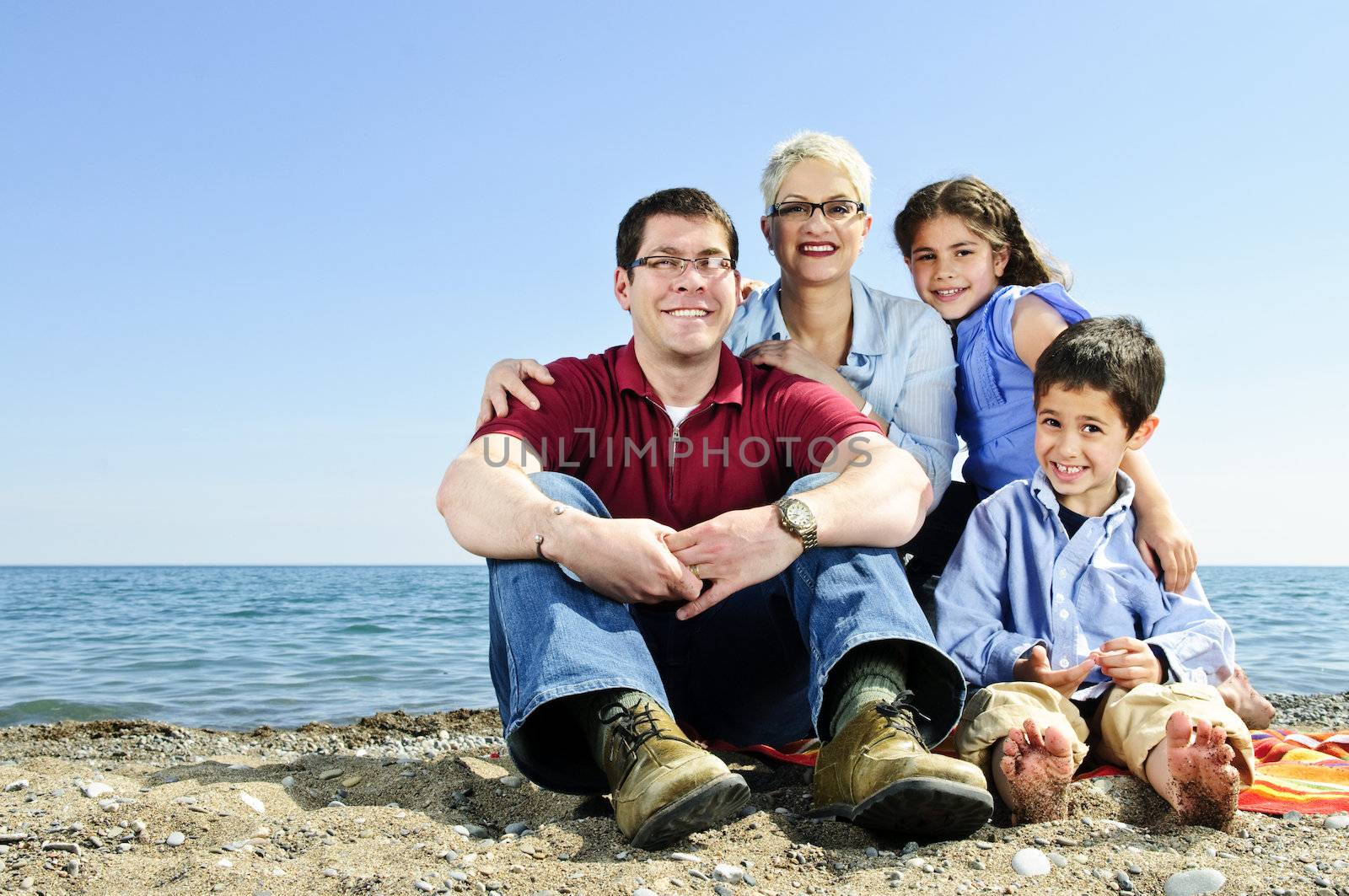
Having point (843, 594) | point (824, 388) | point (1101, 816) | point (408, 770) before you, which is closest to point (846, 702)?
point (843, 594)

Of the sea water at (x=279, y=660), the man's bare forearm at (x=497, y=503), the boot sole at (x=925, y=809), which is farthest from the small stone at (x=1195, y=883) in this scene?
the sea water at (x=279, y=660)

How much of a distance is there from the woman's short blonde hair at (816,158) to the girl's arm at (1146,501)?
0.85 metres

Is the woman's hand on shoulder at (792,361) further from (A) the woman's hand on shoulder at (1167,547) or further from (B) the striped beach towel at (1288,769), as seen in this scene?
(B) the striped beach towel at (1288,769)

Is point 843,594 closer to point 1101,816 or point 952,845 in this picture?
point 952,845

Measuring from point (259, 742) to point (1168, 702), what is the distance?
13.9 feet

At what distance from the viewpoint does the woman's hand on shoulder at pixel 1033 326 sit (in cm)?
357

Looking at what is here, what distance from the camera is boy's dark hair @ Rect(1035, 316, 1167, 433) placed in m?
3.12

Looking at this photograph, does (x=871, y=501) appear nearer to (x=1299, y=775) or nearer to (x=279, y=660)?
(x=1299, y=775)

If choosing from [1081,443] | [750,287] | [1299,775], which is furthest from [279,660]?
[1299,775]

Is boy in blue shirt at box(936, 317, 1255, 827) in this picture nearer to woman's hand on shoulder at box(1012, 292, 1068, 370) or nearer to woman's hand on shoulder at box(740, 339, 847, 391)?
woman's hand on shoulder at box(1012, 292, 1068, 370)

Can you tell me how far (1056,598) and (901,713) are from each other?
3.36 feet

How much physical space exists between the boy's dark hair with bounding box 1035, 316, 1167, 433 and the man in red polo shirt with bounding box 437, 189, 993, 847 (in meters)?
0.67

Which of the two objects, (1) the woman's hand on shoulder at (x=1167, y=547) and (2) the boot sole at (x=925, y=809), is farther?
(1) the woman's hand on shoulder at (x=1167, y=547)

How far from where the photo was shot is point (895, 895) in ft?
6.20
